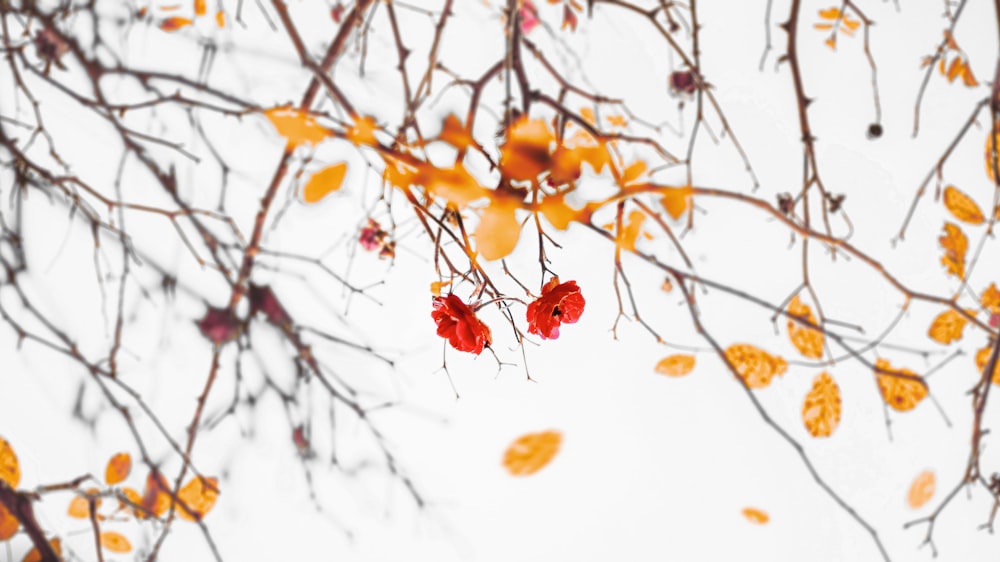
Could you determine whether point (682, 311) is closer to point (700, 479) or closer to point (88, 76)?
point (700, 479)

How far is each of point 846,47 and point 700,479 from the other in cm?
42

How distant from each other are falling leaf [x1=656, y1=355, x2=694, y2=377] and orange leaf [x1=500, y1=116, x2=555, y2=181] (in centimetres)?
35

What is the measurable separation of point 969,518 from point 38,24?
94 cm

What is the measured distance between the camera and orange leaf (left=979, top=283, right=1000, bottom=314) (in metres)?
0.58

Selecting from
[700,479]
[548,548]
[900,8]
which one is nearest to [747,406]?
[700,479]

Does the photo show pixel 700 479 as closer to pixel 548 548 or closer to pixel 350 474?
pixel 548 548

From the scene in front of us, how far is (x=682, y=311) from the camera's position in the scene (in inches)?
23.1

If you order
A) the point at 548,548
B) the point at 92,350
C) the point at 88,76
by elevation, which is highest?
the point at 88,76

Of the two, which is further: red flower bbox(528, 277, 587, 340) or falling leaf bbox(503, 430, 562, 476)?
falling leaf bbox(503, 430, 562, 476)

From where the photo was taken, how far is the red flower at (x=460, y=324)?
279 millimetres

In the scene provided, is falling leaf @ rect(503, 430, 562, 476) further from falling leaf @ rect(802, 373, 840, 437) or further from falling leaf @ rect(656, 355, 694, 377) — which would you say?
falling leaf @ rect(802, 373, 840, 437)

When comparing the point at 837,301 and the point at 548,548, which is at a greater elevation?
the point at 837,301

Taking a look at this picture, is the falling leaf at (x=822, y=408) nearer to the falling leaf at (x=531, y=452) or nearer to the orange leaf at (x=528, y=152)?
the falling leaf at (x=531, y=452)

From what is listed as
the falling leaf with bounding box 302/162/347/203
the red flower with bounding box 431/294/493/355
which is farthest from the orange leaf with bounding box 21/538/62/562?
the red flower with bounding box 431/294/493/355
